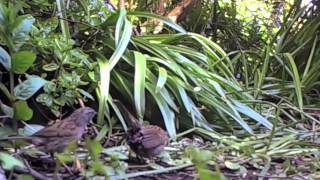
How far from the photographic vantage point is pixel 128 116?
1969mm

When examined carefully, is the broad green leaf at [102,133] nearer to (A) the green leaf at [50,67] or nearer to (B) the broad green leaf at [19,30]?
(A) the green leaf at [50,67]

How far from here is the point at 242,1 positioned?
4.88 m

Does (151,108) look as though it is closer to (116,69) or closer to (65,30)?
(116,69)

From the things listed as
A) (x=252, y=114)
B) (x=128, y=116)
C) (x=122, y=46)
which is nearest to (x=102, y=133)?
(x=128, y=116)

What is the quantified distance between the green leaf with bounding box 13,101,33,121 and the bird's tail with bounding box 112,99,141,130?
1.17 ft

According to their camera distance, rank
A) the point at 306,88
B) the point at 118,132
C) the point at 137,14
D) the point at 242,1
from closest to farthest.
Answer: the point at 118,132
the point at 137,14
the point at 306,88
the point at 242,1

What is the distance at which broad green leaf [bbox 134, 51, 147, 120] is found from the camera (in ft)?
6.92

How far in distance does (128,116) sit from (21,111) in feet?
1.66

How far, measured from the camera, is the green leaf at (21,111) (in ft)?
5.03

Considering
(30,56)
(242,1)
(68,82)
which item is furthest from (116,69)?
(242,1)

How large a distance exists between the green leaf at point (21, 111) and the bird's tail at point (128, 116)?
1.17 feet

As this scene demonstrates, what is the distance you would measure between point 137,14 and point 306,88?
3.46ft

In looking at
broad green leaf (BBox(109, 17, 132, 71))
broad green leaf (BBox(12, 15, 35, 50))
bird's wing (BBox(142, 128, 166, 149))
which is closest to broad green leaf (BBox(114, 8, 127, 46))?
broad green leaf (BBox(109, 17, 132, 71))

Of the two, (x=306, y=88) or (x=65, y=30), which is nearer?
(x=65, y=30)
